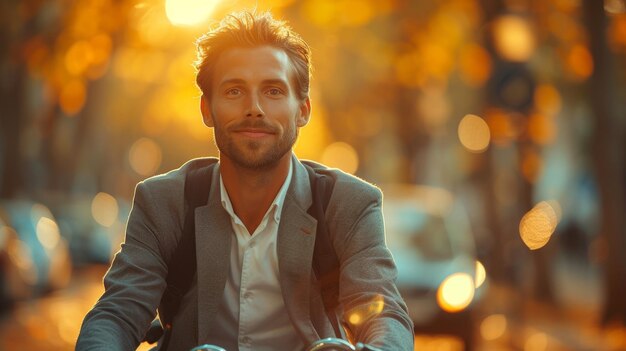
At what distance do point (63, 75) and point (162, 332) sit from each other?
20801mm

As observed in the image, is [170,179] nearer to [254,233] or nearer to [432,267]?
[254,233]

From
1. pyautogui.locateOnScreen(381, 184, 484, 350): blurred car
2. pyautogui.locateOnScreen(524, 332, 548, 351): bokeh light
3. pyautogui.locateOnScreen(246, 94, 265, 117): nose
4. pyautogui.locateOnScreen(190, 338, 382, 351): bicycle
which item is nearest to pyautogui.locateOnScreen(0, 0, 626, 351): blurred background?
pyautogui.locateOnScreen(381, 184, 484, 350): blurred car

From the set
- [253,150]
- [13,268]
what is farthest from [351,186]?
[13,268]

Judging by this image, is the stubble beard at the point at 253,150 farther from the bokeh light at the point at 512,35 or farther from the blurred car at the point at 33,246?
the bokeh light at the point at 512,35

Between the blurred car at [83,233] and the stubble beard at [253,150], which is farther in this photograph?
the blurred car at [83,233]

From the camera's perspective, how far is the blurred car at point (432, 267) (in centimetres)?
1232

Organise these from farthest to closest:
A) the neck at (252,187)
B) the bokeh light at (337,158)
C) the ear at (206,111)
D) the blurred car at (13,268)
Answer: the bokeh light at (337,158)
the blurred car at (13,268)
the ear at (206,111)
the neck at (252,187)

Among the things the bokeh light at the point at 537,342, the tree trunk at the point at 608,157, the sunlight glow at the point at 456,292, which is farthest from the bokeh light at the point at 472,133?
the sunlight glow at the point at 456,292

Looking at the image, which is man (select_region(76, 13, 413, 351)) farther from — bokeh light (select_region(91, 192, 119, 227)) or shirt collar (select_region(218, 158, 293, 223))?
bokeh light (select_region(91, 192, 119, 227))

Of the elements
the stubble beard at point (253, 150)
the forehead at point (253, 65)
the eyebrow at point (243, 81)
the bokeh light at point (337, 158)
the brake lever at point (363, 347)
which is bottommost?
the bokeh light at point (337, 158)

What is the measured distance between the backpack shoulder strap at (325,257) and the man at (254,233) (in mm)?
23

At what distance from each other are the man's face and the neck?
0.08 m

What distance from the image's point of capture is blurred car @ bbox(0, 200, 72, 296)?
56.5 ft

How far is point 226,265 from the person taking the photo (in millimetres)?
3678
